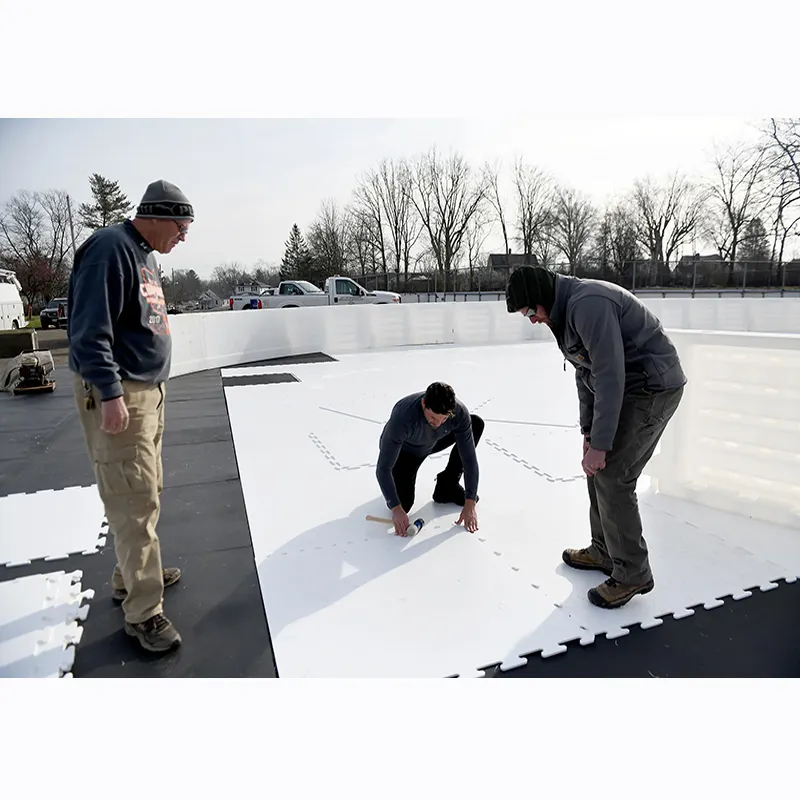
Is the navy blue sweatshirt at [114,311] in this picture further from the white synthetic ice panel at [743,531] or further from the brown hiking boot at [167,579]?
the white synthetic ice panel at [743,531]

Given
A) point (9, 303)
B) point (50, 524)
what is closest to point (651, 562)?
point (50, 524)

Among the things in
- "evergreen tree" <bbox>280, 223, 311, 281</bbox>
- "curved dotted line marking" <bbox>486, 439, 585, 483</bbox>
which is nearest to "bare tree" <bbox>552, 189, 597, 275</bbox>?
"evergreen tree" <bbox>280, 223, 311, 281</bbox>

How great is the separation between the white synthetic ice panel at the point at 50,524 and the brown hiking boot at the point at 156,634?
108 cm

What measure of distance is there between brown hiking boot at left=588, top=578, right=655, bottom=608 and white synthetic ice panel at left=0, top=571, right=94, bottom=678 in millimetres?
2184

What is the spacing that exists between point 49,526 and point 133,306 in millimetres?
2104

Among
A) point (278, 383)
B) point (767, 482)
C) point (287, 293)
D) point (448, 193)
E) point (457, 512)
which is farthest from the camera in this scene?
point (448, 193)

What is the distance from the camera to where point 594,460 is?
2277mm

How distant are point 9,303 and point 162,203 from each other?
15.2m

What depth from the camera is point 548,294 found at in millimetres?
2250

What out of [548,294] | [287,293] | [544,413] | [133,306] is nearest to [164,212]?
[133,306]

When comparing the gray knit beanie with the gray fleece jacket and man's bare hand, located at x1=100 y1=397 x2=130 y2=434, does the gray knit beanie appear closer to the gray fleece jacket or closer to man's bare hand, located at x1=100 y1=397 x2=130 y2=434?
man's bare hand, located at x1=100 y1=397 x2=130 y2=434

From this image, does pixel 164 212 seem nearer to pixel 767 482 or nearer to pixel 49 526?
pixel 49 526

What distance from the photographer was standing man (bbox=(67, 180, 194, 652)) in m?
1.93

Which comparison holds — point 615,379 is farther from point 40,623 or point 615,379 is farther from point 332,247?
point 332,247
